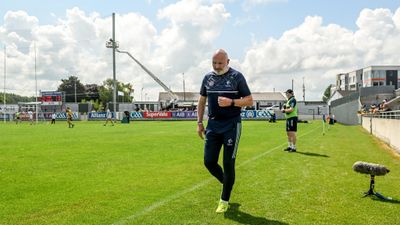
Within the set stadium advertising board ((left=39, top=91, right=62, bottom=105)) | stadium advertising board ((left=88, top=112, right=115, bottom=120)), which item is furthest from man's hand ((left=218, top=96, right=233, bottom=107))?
stadium advertising board ((left=39, top=91, right=62, bottom=105))

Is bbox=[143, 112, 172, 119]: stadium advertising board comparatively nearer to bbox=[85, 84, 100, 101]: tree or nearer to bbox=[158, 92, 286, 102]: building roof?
bbox=[158, 92, 286, 102]: building roof

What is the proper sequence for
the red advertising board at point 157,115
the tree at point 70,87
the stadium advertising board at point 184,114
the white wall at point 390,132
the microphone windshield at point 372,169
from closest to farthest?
the microphone windshield at point 372,169 < the white wall at point 390,132 < the stadium advertising board at point 184,114 < the red advertising board at point 157,115 < the tree at point 70,87

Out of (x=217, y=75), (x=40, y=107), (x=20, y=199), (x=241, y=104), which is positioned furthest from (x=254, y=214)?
(x=40, y=107)

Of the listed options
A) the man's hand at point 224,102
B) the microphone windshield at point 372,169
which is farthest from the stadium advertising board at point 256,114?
the man's hand at point 224,102

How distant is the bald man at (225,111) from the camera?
229 inches

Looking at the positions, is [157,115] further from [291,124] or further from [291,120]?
[291,124]

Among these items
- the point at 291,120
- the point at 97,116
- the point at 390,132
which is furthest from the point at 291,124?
the point at 97,116

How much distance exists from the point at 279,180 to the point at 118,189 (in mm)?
3063

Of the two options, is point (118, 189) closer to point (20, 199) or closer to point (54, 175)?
point (20, 199)

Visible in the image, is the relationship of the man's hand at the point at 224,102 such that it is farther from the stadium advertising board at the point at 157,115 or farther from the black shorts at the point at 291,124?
the stadium advertising board at the point at 157,115

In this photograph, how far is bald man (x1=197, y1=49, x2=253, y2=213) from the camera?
19.1 feet

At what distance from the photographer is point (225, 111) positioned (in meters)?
5.89

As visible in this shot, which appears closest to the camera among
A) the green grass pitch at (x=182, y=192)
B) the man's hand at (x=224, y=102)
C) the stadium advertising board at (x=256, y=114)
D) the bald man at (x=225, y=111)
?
the green grass pitch at (x=182, y=192)

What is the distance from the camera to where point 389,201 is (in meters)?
6.50
